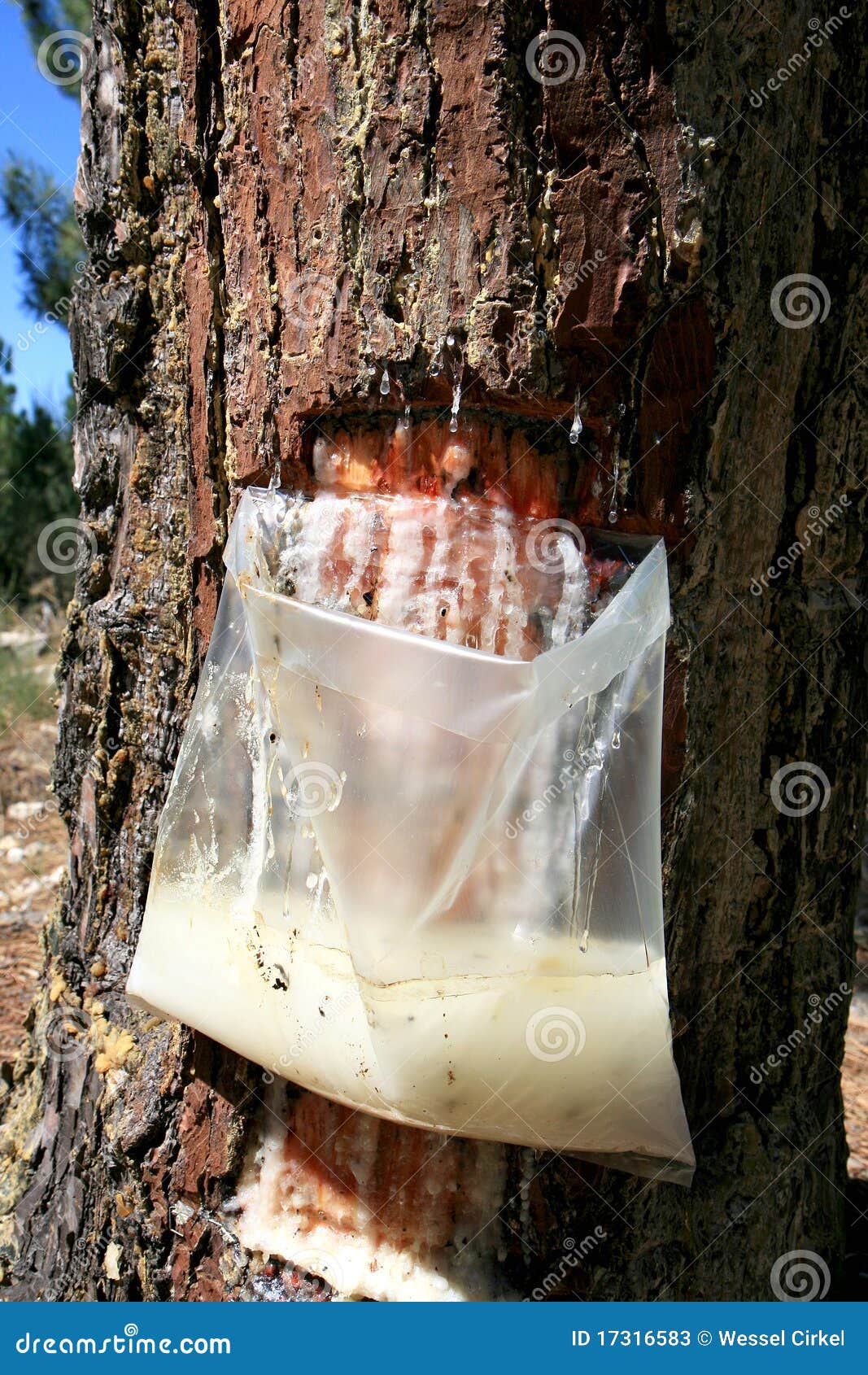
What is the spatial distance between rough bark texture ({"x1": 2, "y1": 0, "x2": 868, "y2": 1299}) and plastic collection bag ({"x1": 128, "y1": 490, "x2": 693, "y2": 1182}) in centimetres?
11

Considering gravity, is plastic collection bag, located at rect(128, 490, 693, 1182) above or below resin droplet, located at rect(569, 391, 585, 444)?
below

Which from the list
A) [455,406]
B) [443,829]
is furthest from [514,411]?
[443,829]

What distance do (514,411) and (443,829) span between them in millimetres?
462

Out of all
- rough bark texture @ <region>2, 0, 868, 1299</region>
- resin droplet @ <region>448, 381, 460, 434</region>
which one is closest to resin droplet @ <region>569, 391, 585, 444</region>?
rough bark texture @ <region>2, 0, 868, 1299</region>

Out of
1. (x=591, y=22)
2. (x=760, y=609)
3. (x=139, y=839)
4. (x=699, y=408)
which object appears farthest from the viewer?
(x=139, y=839)

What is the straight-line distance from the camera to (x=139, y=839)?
1.45m

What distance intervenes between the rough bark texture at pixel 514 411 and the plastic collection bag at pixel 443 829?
0.36ft

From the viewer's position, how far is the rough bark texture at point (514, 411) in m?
1.07

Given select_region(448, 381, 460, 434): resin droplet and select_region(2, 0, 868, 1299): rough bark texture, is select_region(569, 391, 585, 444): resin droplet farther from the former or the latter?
select_region(448, 381, 460, 434): resin droplet

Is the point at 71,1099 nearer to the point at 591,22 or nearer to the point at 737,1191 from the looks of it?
the point at 737,1191

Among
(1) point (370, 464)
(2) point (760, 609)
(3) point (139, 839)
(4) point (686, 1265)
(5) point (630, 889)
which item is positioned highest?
(1) point (370, 464)

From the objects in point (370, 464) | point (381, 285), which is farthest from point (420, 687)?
point (381, 285)

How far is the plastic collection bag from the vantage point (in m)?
1.05

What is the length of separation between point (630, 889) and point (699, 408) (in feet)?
1.80
